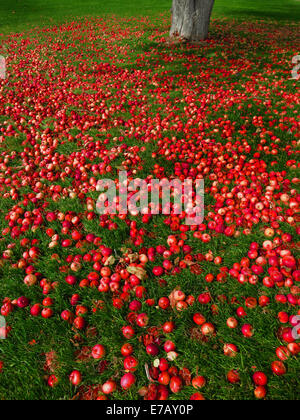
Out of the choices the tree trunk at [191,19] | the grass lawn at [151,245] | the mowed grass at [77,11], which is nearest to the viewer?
the grass lawn at [151,245]

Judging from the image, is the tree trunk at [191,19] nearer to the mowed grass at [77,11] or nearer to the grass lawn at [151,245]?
the grass lawn at [151,245]

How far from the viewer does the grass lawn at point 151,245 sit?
6.82ft

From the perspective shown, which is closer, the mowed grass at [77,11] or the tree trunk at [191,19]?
the tree trunk at [191,19]

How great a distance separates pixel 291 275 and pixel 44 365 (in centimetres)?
251

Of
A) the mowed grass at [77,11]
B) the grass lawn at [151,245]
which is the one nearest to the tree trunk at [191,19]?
the grass lawn at [151,245]

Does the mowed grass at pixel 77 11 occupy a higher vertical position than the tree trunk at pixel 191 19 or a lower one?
higher

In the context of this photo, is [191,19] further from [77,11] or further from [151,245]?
[77,11]

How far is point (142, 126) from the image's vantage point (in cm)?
520

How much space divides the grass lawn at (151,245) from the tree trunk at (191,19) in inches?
200

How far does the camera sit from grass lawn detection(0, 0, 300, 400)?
208 cm

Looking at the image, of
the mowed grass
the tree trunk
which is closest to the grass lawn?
the tree trunk

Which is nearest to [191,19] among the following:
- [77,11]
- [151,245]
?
[151,245]

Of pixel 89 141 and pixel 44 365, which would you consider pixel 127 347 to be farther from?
pixel 89 141

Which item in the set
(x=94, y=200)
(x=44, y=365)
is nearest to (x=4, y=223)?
(x=94, y=200)
